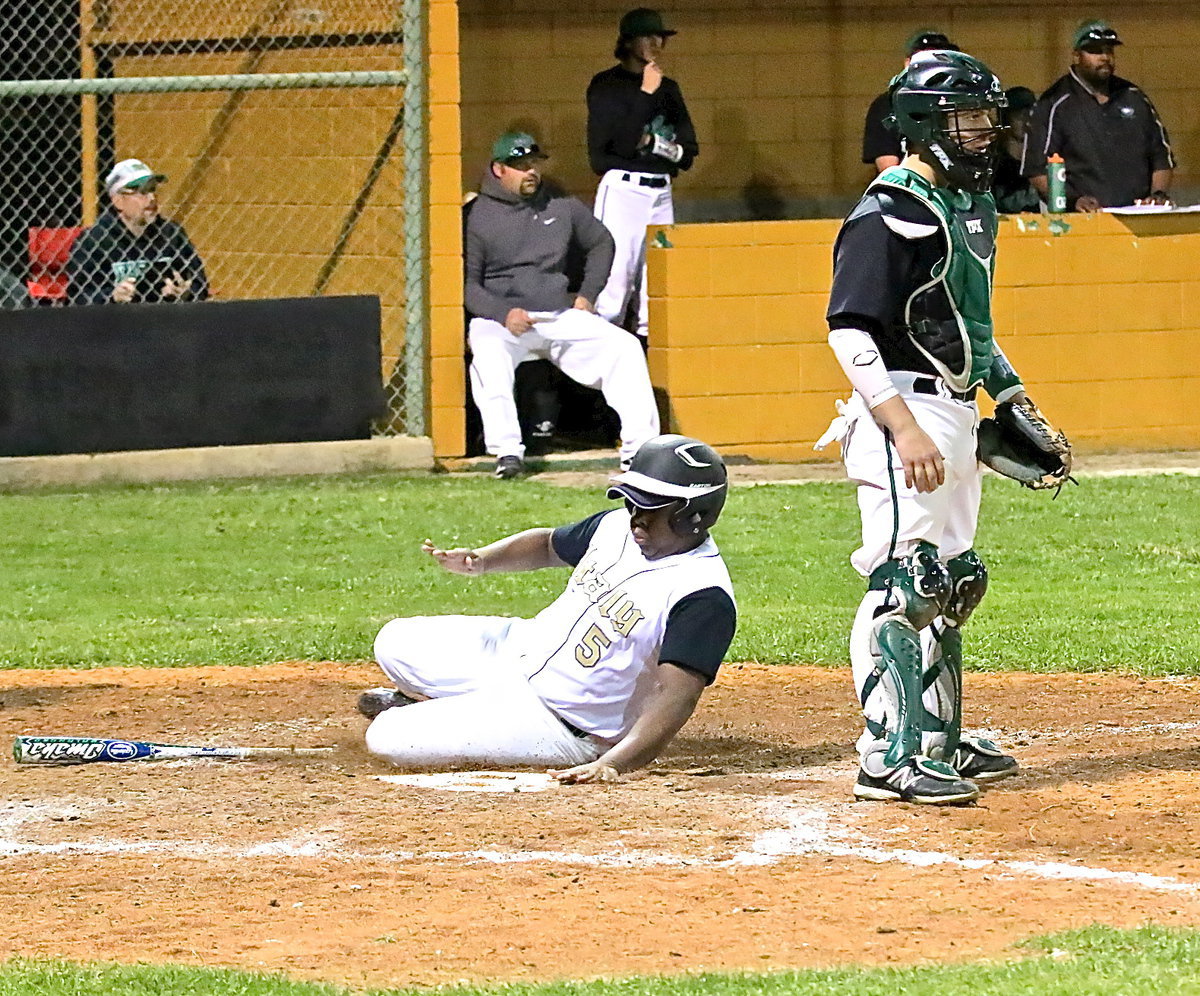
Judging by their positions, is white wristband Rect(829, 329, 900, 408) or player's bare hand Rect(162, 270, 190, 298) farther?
player's bare hand Rect(162, 270, 190, 298)

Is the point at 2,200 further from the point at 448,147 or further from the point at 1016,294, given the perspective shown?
the point at 1016,294

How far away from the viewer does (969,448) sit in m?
5.68

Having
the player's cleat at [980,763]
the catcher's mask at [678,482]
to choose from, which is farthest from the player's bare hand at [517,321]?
the player's cleat at [980,763]

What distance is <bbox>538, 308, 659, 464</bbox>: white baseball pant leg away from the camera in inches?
496

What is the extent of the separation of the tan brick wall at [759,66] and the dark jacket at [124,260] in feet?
10.6

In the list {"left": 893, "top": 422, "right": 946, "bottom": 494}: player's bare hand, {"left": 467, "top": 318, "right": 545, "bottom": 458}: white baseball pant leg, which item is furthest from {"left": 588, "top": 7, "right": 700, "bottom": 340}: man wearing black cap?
{"left": 893, "top": 422, "right": 946, "bottom": 494}: player's bare hand

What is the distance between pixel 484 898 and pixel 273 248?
30.8 ft

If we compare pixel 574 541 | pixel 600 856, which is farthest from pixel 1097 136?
pixel 600 856

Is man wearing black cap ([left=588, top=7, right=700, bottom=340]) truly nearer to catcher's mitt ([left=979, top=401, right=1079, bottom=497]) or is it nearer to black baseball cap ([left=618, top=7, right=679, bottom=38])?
black baseball cap ([left=618, top=7, right=679, bottom=38])

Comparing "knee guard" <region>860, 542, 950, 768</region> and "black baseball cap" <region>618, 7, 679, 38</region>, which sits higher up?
"black baseball cap" <region>618, 7, 679, 38</region>

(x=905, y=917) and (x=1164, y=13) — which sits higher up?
(x=1164, y=13)

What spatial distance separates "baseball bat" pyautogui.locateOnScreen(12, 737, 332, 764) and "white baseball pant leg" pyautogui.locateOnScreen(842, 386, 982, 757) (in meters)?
1.90

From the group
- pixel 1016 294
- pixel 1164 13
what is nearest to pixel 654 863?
pixel 1016 294

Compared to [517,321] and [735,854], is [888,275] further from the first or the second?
[517,321]
